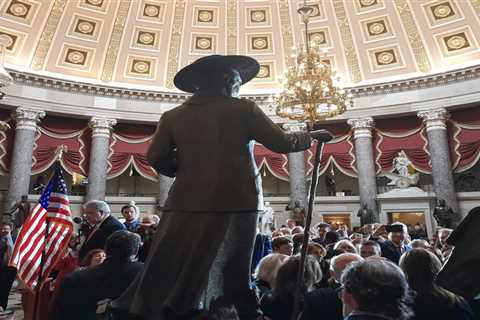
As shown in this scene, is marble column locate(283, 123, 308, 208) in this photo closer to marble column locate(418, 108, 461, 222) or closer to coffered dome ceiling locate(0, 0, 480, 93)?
coffered dome ceiling locate(0, 0, 480, 93)

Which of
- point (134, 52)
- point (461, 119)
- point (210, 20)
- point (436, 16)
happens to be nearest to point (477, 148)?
point (461, 119)

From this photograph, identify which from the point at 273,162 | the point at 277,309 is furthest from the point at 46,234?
the point at 273,162

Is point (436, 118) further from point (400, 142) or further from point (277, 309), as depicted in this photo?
point (277, 309)

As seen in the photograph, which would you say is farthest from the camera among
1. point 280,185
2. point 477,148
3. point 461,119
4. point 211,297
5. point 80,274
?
point 280,185

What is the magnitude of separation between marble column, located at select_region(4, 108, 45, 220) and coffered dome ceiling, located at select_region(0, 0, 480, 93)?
212 cm

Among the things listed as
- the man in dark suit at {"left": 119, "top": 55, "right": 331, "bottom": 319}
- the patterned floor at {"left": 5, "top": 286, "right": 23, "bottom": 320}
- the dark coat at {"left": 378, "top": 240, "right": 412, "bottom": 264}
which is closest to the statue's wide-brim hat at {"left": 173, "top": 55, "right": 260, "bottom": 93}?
the man in dark suit at {"left": 119, "top": 55, "right": 331, "bottom": 319}

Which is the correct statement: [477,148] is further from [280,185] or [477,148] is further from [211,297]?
[211,297]

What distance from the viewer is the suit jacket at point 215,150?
189 centimetres

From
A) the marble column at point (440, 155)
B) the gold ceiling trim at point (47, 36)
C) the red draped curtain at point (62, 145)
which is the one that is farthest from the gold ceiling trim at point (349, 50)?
the red draped curtain at point (62, 145)

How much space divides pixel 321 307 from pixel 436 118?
15.2 meters

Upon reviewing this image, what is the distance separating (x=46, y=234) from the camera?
13.4ft

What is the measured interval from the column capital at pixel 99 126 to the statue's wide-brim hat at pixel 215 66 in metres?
14.6

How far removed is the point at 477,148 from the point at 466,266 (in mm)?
16060

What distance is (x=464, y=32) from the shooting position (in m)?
15.3
